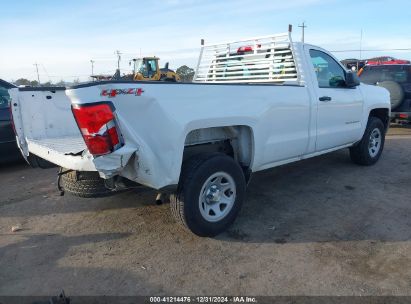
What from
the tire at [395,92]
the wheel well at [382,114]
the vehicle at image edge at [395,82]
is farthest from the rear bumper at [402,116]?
the wheel well at [382,114]

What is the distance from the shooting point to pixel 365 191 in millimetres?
5199

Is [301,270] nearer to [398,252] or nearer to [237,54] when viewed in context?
[398,252]

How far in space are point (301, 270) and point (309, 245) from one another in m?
0.49

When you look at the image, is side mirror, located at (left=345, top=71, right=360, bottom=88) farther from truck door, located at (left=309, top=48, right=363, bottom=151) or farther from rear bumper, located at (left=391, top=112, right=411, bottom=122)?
rear bumper, located at (left=391, top=112, right=411, bottom=122)

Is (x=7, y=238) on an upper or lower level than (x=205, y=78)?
lower

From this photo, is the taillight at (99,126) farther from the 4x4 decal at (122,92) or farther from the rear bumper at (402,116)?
the rear bumper at (402,116)

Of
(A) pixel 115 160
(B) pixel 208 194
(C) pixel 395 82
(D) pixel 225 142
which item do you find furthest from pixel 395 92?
(A) pixel 115 160

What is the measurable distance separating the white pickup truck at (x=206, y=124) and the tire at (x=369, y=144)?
0.15m

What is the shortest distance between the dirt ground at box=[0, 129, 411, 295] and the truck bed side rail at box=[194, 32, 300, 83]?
1588 millimetres

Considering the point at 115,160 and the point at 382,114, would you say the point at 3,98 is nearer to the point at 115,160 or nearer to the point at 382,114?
the point at 115,160

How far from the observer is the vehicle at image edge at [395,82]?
31.6 feet

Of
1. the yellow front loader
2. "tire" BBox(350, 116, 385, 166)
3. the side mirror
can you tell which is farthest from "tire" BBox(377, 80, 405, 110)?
the yellow front loader

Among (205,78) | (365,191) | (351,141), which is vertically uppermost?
(205,78)

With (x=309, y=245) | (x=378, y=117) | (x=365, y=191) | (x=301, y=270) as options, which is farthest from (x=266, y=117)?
(x=378, y=117)
